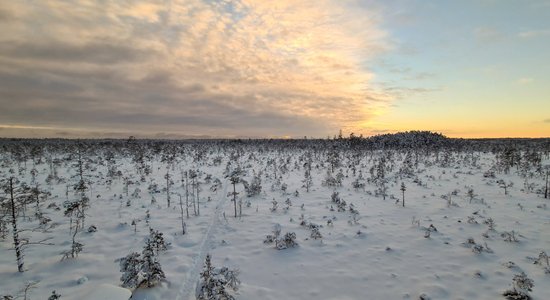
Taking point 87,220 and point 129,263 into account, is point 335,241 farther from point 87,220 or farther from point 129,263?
point 87,220

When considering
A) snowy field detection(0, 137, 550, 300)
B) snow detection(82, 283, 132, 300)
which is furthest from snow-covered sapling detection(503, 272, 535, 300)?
snow detection(82, 283, 132, 300)

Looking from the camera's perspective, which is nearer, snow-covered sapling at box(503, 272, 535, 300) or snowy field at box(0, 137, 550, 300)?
snow-covered sapling at box(503, 272, 535, 300)

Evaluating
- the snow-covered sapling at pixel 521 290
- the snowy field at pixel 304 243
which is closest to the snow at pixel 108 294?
Answer: the snowy field at pixel 304 243

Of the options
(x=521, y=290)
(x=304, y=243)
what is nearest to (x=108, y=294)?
(x=304, y=243)

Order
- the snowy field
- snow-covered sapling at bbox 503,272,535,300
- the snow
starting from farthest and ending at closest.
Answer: the snowy field, snow-covered sapling at bbox 503,272,535,300, the snow

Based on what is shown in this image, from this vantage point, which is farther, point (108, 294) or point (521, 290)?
point (521, 290)

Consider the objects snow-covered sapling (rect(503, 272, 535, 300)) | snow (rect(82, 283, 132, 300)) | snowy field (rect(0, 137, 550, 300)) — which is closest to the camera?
snow (rect(82, 283, 132, 300))

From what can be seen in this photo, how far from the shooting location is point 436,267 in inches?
283

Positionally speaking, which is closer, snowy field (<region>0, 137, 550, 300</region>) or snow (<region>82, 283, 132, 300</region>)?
snow (<region>82, 283, 132, 300</region>)

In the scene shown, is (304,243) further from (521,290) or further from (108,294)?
(108,294)

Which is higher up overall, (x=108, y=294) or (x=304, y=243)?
(x=108, y=294)

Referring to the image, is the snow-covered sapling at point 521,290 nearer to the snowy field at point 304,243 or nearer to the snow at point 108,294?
the snowy field at point 304,243

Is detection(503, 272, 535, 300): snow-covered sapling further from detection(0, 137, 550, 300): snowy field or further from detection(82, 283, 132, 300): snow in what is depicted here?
detection(82, 283, 132, 300): snow

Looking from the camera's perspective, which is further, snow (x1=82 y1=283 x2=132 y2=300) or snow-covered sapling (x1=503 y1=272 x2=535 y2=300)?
snow-covered sapling (x1=503 y1=272 x2=535 y2=300)
